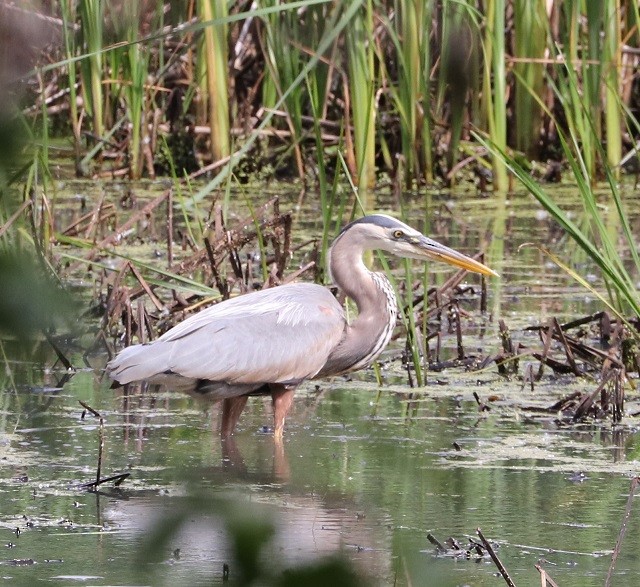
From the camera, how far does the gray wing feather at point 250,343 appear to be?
4012mm

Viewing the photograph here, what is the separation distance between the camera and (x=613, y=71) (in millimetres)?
8594

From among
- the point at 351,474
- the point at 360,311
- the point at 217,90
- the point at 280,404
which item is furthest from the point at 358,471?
the point at 217,90

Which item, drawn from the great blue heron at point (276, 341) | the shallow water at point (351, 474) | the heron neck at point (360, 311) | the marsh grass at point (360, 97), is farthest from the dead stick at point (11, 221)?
the marsh grass at point (360, 97)

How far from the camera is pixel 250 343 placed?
4191 mm

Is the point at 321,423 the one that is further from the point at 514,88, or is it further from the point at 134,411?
the point at 514,88

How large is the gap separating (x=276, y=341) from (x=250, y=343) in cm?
9

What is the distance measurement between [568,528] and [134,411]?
1.76 m

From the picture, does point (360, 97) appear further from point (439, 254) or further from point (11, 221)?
point (11, 221)

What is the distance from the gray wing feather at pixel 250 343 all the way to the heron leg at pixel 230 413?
0.10m

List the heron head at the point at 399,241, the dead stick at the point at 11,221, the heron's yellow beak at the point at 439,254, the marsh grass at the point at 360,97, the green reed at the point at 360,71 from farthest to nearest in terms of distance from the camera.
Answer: the marsh grass at the point at 360,97, the green reed at the point at 360,71, the heron's yellow beak at the point at 439,254, the heron head at the point at 399,241, the dead stick at the point at 11,221

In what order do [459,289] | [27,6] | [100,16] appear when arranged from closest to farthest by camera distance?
[27,6] → [100,16] → [459,289]

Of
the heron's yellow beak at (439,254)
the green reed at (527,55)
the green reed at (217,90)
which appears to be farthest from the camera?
the green reed at (217,90)

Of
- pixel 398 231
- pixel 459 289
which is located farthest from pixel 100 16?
pixel 459 289

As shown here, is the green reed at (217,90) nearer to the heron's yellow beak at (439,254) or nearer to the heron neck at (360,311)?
the heron's yellow beak at (439,254)
